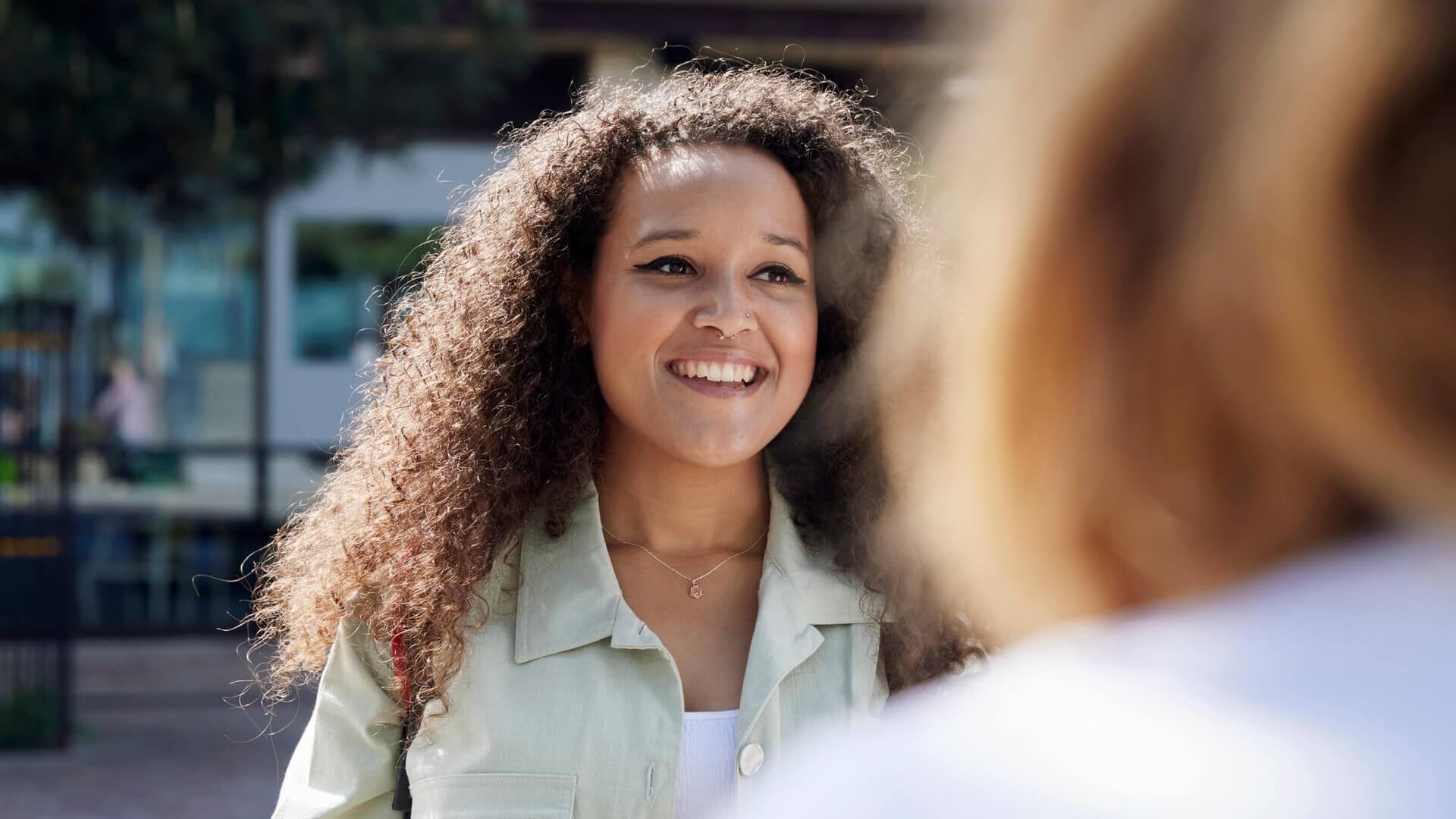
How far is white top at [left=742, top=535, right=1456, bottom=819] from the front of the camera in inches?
24.2

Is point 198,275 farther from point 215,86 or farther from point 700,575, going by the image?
point 700,575

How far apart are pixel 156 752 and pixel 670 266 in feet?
19.6

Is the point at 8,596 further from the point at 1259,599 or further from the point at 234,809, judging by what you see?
the point at 1259,599

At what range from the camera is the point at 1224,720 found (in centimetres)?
64

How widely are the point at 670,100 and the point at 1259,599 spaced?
82.1 inches

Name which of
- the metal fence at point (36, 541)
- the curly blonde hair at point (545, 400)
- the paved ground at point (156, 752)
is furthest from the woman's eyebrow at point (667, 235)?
the metal fence at point (36, 541)

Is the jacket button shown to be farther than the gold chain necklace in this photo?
No

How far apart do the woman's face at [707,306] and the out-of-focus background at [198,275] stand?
2249 millimetres

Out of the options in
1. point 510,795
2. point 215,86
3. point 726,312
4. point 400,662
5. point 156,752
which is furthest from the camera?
point 156,752

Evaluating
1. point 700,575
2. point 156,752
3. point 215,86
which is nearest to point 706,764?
point 700,575

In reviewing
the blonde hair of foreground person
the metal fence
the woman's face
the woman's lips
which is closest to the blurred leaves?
the metal fence

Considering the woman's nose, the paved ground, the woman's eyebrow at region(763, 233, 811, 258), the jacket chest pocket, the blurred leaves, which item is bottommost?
the paved ground

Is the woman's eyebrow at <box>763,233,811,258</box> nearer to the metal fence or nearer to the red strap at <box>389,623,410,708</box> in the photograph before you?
the red strap at <box>389,623,410,708</box>

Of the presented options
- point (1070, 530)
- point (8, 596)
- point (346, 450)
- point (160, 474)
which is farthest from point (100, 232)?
point (1070, 530)
